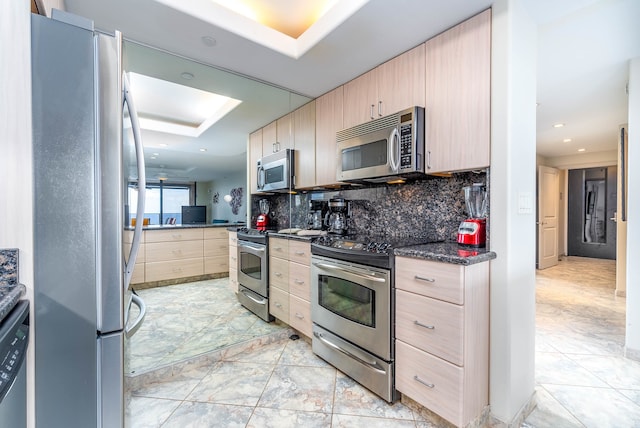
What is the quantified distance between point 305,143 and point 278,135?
43 cm

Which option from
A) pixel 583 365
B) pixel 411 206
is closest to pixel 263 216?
pixel 411 206

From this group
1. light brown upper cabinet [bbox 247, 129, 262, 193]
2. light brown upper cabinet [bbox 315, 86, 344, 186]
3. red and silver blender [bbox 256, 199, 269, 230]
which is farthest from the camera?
red and silver blender [bbox 256, 199, 269, 230]

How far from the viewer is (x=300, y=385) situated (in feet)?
6.28

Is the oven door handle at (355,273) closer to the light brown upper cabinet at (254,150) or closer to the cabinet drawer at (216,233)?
the cabinet drawer at (216,233)

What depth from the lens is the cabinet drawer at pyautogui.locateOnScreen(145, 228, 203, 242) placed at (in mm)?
2391

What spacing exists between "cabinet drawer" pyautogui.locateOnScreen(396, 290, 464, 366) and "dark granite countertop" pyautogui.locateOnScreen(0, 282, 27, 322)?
155cm

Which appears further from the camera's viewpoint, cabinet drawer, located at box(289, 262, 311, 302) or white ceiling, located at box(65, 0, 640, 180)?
cabinet drawer, located at box(289, 262, 311, 302)

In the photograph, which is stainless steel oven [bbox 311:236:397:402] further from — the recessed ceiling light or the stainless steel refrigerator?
the recessed ceiling light

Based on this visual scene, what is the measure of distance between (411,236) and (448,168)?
0.67m

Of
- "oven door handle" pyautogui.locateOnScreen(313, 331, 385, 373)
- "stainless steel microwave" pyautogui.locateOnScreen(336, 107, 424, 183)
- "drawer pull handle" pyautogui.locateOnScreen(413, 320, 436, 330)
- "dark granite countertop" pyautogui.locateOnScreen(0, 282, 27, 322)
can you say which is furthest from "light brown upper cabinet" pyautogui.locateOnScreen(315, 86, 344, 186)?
"dark granite countertop" pyautogui.locateOnScreen(0, 282, 27, 322)

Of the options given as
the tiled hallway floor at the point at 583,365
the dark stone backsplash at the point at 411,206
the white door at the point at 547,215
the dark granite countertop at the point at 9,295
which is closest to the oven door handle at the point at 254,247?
the dark stone backsplash at the point at 411,206

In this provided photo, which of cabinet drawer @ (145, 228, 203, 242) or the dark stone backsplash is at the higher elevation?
the dark stone backsplash

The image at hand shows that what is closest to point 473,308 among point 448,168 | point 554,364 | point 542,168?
point 448,168

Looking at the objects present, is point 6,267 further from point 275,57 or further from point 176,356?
point 275,57
